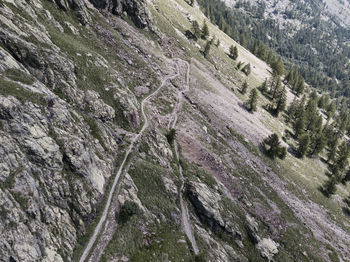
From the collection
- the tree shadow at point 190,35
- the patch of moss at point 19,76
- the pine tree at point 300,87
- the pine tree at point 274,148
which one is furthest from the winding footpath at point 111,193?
the pine tree at point 300,87

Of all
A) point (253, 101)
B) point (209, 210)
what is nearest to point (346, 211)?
point (253, 101)

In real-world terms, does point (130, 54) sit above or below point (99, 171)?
above

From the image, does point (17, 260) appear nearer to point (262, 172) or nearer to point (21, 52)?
point (21, 52)

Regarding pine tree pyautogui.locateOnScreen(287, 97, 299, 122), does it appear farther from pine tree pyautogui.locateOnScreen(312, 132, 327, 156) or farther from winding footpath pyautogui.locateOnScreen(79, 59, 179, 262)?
winding footpath pyautogui.locateOnScreen(79, 59, 179, 262)

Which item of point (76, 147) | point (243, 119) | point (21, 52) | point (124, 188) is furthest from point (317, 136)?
point (21, 52)

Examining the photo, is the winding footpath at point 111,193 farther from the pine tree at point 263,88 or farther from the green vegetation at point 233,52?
the green vegetation at point 233,52

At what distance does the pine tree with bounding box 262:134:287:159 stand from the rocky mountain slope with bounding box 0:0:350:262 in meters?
3.37

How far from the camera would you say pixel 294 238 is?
49.8 metres

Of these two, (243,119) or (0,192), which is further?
(243,119)

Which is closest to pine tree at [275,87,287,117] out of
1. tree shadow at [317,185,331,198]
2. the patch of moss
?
tree shadow at [317,185,331,198]

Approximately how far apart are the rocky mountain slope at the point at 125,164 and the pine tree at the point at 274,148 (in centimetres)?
337

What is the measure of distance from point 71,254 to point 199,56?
103 m

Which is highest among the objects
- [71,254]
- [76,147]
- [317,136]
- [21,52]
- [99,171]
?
[317,136]

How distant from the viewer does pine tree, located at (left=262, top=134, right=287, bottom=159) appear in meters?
77.1
